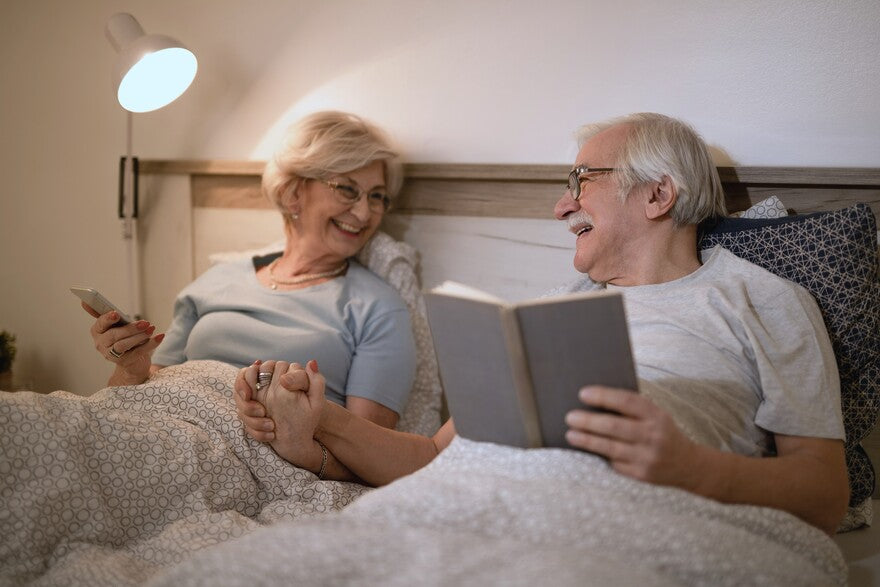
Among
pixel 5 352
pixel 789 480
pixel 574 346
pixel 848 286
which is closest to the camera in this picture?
pixel 574 346

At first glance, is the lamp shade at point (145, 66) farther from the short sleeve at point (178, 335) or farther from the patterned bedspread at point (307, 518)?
the patterned bedspread at point (307, 518)

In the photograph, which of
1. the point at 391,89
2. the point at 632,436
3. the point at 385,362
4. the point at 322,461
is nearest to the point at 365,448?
the point at 322,461

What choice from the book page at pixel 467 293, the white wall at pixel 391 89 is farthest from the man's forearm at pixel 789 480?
the white wall at pixel 391 89

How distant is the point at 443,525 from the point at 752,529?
404mm

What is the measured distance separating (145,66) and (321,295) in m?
0.80

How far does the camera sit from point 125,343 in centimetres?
168

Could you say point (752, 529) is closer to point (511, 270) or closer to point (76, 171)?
point (511, 270)

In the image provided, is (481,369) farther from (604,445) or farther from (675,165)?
(675,165)

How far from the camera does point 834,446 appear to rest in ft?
3.97

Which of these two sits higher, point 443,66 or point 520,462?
point 443,66

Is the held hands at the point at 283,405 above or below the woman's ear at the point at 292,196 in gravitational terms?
below

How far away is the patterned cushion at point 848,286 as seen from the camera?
4.52 ft

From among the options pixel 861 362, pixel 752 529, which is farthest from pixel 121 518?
pixel 861 362

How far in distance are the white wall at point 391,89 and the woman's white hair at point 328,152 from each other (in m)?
0.13
